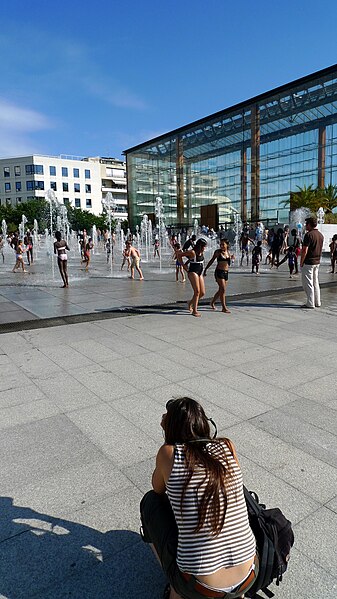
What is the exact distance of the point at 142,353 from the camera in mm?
5723

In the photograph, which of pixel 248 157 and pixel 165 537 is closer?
pixel 165 537

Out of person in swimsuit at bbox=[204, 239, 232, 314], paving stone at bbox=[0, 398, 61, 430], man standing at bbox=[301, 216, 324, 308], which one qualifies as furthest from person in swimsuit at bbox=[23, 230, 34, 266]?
paving stone at bbox=[0, 398, 61, 430]

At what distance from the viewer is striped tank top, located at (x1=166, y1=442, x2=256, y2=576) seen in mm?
1681

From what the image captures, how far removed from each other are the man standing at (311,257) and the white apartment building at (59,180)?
7455cm

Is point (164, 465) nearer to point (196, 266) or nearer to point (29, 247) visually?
point (196, 266)

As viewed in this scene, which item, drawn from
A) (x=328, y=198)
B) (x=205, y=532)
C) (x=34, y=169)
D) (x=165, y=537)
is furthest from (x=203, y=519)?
(x=34, y=169)

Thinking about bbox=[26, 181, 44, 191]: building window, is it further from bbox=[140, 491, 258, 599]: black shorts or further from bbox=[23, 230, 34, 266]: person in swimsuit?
bbox=[140, 491, 258, 599]: black shorts

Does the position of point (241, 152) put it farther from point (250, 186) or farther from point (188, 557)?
point (188, 557)

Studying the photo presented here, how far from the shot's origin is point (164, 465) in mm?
1821

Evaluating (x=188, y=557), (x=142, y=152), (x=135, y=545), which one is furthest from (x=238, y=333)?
(x=142, y=152)

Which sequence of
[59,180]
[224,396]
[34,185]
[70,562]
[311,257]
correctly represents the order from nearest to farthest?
[70,562]
[224,396]
[311,257]
[34,185]
[59,180]

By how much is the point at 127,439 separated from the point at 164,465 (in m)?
1.62

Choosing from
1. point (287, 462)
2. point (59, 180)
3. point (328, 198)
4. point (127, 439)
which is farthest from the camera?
point (59, 180)

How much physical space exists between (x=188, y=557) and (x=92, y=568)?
2.26ft
